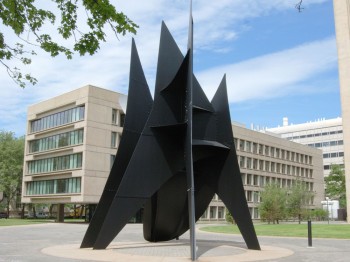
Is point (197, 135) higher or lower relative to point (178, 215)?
higher

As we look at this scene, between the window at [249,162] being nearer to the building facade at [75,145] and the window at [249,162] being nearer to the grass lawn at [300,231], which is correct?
the building facade at [75,145]

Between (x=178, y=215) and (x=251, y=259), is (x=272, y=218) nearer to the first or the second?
(x=178, y=215)

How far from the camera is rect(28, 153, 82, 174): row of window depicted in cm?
5044

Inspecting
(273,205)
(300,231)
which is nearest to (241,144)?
(273,205)

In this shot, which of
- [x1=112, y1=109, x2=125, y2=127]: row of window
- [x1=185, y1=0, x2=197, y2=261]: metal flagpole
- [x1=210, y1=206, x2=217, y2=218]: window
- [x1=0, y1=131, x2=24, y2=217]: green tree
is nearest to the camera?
[x1=185, y1=0, x2=197, y2=261]: metal flagpole

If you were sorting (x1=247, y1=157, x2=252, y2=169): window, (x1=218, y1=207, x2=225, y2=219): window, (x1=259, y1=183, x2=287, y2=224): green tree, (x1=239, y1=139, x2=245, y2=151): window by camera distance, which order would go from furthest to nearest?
(x1=247, y1=157, x2=252, y2=169): window → (x1=239, y1=139, x2=245, y2=151): window → (x1=218, y1=207, x2=225, y2=219): window → (x1=259, y1=183, x2=287, y2=224): green tree

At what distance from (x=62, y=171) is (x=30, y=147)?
33.2 ft

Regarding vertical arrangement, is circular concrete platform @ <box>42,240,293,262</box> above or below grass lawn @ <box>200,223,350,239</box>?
above

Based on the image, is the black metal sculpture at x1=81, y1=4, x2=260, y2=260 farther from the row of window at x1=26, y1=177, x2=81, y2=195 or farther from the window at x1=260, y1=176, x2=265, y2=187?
the window at x1=260, y1=176, x2=265, y2=187

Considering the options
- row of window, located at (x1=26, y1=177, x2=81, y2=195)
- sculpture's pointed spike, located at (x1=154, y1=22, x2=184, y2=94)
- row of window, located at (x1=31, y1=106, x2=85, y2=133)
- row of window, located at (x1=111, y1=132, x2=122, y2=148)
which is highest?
row of window, located at (x1=31, y1=106, x2=85, y2=133)

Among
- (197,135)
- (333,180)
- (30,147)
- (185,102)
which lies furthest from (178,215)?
(333,180)

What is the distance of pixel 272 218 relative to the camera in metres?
49.7

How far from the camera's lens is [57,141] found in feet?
179

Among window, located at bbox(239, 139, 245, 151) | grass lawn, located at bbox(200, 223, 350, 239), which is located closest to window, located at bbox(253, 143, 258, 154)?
window, located at bbox(239, 139, 245, 151)
